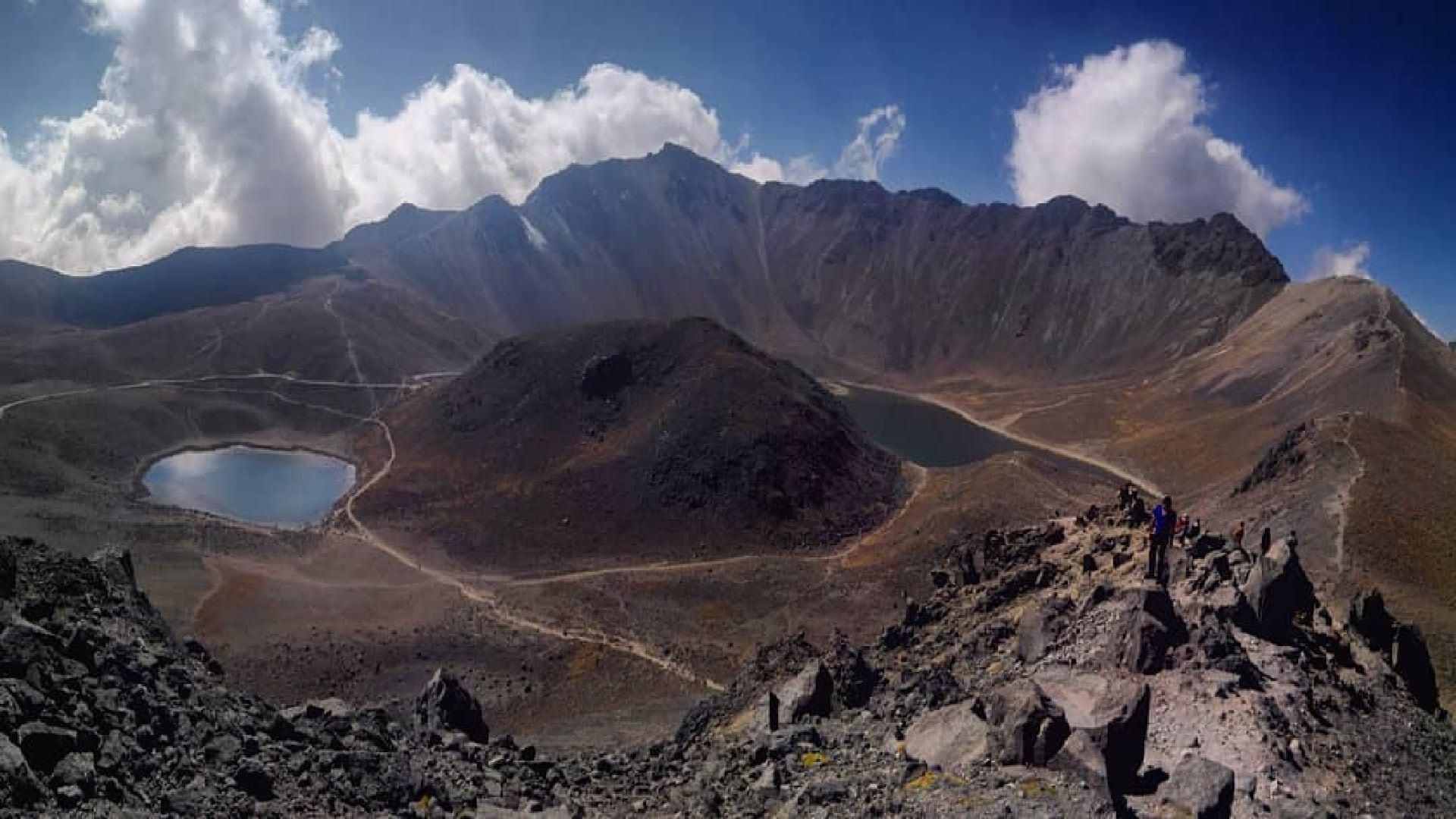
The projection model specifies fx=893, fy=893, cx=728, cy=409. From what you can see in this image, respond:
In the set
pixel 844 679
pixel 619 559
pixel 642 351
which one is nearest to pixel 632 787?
pixel 844 679

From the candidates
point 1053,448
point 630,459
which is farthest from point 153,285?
point 1053,448

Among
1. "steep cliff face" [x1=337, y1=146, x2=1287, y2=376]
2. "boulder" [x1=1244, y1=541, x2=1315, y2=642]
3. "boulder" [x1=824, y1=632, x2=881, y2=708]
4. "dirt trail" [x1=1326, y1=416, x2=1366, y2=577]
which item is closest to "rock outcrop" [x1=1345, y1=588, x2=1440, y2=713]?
"boulder" [x1=1244, y1=541, x2=1315, y2=642]

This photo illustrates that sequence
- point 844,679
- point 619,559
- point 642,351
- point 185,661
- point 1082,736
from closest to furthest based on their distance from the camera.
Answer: point 1082,736, point 185,661, point 844,679, point 619,559, point 642,351

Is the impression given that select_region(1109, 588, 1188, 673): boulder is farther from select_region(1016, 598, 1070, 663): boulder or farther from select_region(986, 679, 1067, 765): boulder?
select_region(986, 679, 1067, 765): boulder

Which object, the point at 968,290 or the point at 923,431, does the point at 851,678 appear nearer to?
the point at 923,431

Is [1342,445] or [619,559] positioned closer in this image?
[1342,445]

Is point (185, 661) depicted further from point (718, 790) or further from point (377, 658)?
point (377, 658)
